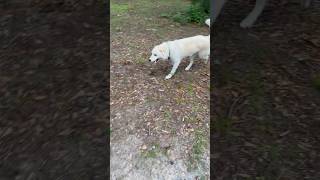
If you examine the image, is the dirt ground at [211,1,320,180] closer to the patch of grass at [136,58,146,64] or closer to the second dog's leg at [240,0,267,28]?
the second dog's leg at [240,0,267,28]

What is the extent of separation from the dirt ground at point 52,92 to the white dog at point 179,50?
24.6 inches

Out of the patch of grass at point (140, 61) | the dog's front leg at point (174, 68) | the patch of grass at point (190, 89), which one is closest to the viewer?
the patch of grass at point (190, 89)

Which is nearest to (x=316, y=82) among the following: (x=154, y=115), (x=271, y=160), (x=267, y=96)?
(x=267, y=96)

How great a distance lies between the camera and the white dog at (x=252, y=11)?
6383 mm

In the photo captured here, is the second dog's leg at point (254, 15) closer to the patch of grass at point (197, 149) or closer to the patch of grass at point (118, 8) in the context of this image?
the patch of grass at point (118, 8)

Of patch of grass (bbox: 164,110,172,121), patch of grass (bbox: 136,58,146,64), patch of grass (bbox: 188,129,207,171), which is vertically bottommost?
patch of grass (bbox: 188,129,207,171)

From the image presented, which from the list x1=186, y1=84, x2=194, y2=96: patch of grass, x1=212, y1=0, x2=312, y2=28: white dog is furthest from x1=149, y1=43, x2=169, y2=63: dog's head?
x1=212, y1=0, x2=312, y2=28: white dog

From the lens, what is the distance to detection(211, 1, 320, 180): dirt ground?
4598 millimetres

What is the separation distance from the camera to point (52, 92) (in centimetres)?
505

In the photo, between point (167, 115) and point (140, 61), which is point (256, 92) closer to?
point (167, 115)

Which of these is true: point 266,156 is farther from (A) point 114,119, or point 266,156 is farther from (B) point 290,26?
(B) point 290,26

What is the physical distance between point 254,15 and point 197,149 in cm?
252

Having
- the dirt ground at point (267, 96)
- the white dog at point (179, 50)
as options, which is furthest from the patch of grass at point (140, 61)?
the dirt ground at point (267, 96)

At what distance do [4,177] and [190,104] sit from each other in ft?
6.28
